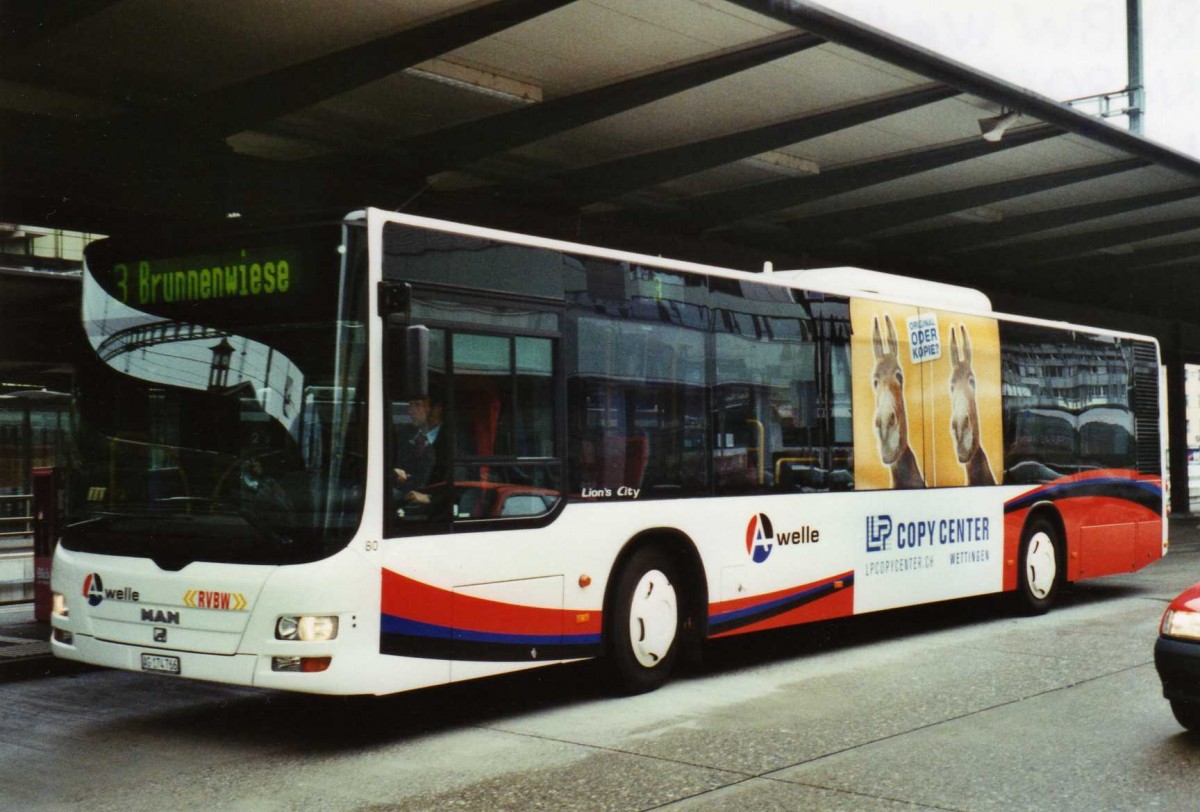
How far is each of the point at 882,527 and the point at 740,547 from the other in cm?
193

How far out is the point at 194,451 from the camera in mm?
7113

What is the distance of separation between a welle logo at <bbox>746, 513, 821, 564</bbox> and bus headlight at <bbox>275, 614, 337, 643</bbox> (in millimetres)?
3693

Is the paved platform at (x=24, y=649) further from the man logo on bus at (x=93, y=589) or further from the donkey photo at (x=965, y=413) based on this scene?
the donkey photo at (x=965, y=413)

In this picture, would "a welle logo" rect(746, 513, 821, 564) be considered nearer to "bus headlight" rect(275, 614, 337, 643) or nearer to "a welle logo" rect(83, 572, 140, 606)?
"bus headlight" rect(275, 614, 337, 643)

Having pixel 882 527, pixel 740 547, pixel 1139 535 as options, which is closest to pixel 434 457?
pixel 740 547

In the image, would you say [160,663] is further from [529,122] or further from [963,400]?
[529,122]

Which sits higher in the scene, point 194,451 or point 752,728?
point 194,451

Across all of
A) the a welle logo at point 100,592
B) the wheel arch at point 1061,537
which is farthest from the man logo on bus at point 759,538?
the wheel arch at point 1061,537

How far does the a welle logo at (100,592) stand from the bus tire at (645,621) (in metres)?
2.93

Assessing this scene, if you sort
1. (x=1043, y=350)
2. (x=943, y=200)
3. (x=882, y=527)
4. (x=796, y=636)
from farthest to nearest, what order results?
(x=943, y=200)
(x=1043, y=350)
(x=796, y=636)
(x=882, y=527)

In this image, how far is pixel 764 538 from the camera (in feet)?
31.9

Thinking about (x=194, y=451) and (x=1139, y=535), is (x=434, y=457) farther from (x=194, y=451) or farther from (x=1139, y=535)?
(x=1139, y=535)

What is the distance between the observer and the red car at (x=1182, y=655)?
6910mm

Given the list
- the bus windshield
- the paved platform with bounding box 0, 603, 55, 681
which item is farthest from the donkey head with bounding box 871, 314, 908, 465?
the paved platform with bounding box 0, 603, 55, 681
